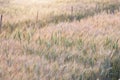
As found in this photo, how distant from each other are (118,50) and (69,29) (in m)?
1.47

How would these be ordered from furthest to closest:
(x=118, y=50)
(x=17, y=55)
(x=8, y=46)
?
1. (x=118, y=50)
2. (x=8, y=46)
3. (x=17, y=55)

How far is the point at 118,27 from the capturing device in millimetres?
7453

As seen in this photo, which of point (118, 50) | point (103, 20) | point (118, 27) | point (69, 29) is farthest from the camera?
point (103, 20)

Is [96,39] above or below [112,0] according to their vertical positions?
above

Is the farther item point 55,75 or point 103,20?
point 103,20

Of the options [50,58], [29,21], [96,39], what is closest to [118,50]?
[96,39]

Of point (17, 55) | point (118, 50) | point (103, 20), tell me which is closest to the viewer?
point (17, 55)

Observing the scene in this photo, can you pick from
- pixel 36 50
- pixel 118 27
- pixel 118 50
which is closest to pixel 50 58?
pixel 36 50

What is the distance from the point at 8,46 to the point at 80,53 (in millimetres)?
1098

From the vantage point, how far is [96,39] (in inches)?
237


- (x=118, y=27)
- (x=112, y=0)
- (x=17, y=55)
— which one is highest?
(x=17, y=55)

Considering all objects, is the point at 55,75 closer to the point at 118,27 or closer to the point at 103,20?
the point at 118,27

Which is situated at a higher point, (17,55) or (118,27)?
(17,55)

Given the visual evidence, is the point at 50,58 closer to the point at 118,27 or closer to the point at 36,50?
the point at 36,50
